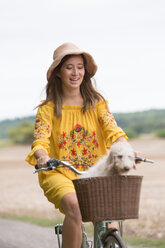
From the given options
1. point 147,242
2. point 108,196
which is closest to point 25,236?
point 147,242

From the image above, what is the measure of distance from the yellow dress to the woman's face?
0.22m

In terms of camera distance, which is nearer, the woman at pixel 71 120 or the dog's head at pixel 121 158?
the dog's head at pixel 121 158

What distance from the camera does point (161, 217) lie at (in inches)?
386

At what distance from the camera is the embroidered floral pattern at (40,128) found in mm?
4379

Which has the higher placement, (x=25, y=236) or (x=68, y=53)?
(x=68, y=53)

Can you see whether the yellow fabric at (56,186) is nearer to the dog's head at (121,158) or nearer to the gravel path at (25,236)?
the dog's head at (121,158)

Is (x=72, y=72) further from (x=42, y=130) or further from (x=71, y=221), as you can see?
(x=71, y=221)

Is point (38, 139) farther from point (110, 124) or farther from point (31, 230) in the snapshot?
point (31, 230)

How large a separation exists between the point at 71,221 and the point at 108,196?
0.58m

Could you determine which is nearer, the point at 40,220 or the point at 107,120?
the point at 107,120

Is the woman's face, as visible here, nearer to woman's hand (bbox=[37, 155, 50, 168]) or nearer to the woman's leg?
woman's hand (bbox=[37, 155, 50, 168])

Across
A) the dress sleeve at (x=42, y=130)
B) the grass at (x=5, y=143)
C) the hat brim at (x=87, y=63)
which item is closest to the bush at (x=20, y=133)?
the grass at (x=5, y=143)

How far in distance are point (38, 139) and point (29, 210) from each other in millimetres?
8873

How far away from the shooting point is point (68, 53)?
4.51m
